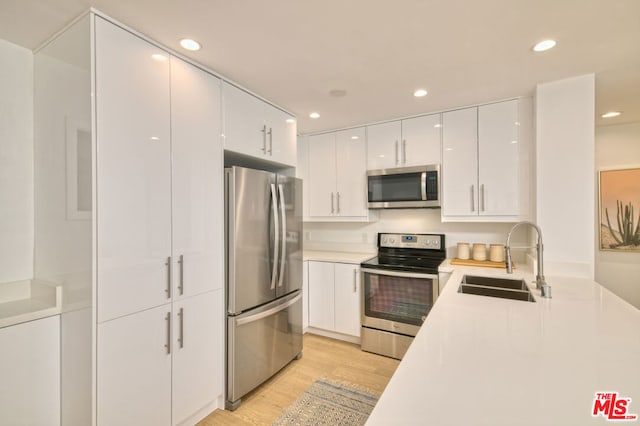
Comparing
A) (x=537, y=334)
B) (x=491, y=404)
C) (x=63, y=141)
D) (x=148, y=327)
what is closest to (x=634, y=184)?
(x=537, y=334)

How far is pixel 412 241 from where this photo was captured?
323 cm

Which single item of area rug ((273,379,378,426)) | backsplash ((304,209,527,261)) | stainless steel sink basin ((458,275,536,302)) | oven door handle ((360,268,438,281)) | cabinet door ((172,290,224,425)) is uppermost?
backsplash ((304,209,527,261))

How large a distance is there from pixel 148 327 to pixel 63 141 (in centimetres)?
107

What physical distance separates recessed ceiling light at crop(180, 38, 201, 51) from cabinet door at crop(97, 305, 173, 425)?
1496 millimetres

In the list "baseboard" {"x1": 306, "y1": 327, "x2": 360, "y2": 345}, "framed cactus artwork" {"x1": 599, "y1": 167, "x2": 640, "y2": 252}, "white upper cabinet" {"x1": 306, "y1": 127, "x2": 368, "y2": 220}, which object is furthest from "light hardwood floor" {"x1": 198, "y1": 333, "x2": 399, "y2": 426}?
"framed cactus artwork" {"x1": 599, "y1": 167, "x2": 640, "y2": 252}

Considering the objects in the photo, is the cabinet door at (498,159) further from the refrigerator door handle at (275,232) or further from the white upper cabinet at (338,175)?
the refrigerator door handle at (275,232)

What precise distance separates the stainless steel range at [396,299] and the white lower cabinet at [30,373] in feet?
7.51

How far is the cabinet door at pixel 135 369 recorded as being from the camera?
1.40m

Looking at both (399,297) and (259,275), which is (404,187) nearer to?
(399,297)

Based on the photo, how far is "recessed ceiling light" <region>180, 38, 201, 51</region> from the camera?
1643mm

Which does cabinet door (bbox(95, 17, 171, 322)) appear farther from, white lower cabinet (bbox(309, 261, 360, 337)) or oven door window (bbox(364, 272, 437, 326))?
oven door window (bbox(364, 272, 437, 326))

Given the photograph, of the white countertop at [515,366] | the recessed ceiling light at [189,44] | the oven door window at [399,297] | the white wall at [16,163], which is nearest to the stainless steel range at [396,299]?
the oven door window at [399,297]

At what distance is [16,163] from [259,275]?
157cm

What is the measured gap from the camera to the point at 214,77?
2002mm
